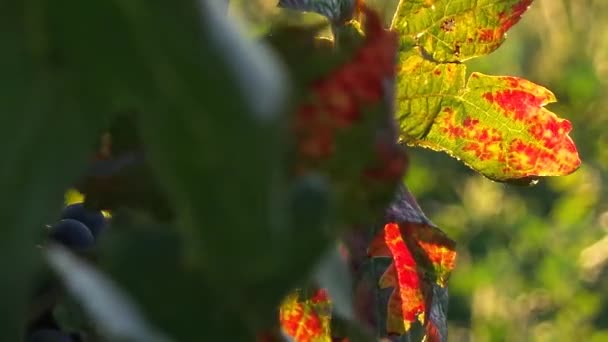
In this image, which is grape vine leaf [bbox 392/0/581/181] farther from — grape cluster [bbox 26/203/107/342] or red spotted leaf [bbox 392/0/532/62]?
grape cluster [bbox 26/203/107/342]

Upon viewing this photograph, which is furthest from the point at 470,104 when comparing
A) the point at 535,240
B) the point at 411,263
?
the point at 535,240

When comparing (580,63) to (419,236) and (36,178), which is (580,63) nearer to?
(419,236)

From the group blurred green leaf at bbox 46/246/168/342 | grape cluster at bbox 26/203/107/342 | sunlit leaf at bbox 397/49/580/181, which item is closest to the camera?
blurred green leaf at bbox 46/246/168/342

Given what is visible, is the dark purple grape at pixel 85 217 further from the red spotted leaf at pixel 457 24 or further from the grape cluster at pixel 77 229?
the red spotted leaf at pixel 457 24

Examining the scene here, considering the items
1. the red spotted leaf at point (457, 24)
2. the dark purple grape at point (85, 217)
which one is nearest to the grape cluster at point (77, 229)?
the dark purple grape at point (85, 217)

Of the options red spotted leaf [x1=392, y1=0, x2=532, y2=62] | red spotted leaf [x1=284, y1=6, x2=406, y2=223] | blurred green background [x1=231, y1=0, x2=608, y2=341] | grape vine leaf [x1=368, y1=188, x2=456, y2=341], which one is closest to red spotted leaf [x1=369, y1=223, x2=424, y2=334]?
grape vine leaf [x1=368, y1=188, x2=456, y2=341]

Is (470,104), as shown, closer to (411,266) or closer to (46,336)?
(411,266)
